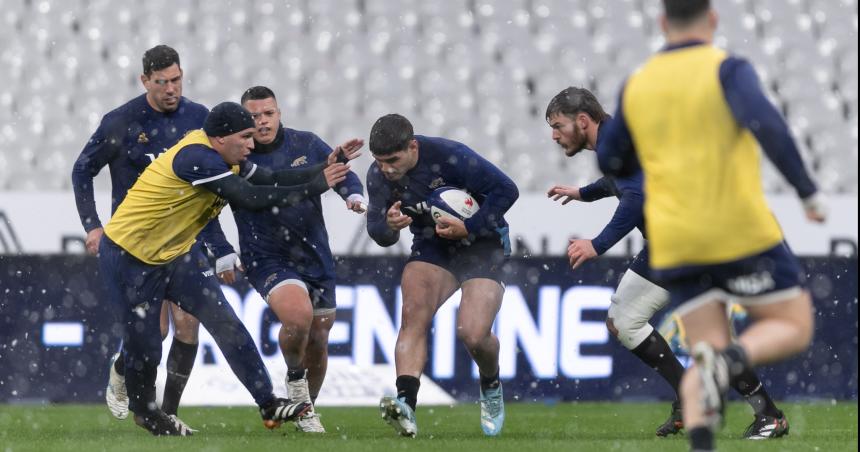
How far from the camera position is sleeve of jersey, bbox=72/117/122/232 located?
7602mm

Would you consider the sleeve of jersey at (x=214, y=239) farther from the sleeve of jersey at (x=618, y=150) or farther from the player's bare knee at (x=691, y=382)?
the player's bare knee at (x=691, y=382)

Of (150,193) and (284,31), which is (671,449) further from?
(284,31)

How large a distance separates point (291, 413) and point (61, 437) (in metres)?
1.19

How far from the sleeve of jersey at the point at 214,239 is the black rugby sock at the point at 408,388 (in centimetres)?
142

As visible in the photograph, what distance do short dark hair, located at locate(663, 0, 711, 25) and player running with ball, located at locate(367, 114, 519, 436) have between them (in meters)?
2.84

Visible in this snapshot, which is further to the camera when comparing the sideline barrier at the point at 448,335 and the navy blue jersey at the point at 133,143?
the sideline barrier at the point at 448,335

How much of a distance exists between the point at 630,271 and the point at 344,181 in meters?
1.64

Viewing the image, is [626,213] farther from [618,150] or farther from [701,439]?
[701,439]

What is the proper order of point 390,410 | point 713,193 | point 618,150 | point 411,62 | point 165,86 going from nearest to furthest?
point 713,193
point 618,150
point 390,410
point 165,86
point 411,62

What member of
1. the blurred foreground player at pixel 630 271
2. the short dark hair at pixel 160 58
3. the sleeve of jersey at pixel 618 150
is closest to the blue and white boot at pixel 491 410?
the blurred foreground player at pixel 630 271

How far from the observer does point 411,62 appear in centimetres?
1401

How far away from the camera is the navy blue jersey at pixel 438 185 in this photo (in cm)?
701

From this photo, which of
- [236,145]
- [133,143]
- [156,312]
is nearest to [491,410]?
[156,312]

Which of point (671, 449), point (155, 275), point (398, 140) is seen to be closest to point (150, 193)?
point (155, 275)
